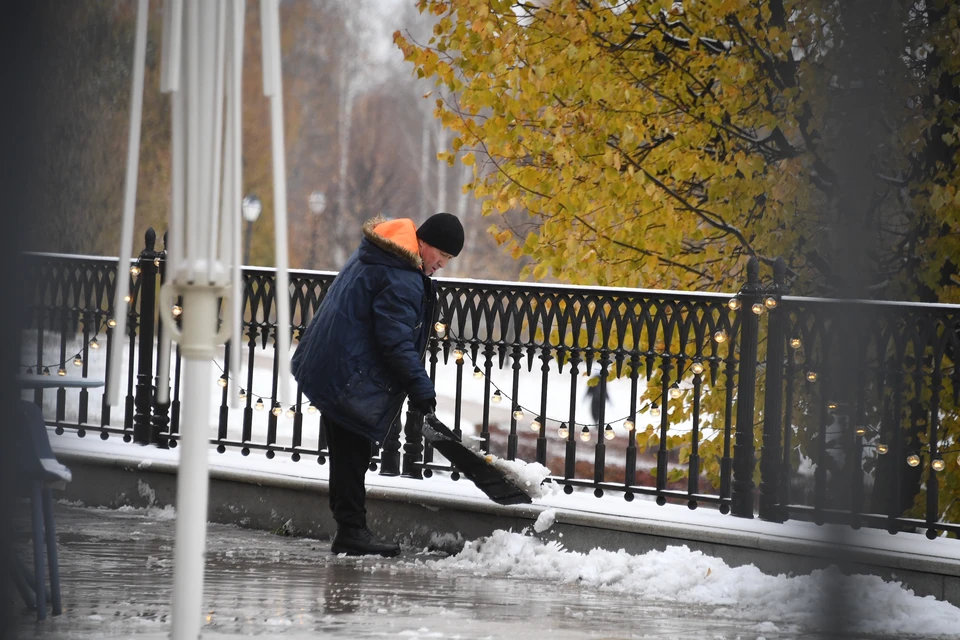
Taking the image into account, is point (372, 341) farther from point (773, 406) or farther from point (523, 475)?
point (773, 406)

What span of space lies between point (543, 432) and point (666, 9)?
13.5ft

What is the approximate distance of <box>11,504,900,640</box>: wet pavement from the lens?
4.64 metres

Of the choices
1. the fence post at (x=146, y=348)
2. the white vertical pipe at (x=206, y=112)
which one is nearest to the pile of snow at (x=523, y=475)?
the fence post at (x=146, y=348)

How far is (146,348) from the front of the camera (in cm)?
803

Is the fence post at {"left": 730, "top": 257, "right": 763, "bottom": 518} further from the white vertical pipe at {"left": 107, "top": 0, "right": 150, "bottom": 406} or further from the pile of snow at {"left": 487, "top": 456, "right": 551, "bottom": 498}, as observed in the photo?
the white vertical pipe at {"left": 107, "top": 0, "right": 150, "bottom": 406}

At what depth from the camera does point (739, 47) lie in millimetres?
9242

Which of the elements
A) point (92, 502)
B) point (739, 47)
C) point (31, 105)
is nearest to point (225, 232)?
point (31, 105)

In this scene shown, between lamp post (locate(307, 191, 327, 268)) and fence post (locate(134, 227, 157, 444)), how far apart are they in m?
27.6

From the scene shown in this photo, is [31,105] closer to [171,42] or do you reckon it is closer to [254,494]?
[171,42]

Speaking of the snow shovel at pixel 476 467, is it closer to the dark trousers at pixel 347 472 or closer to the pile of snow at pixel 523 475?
the pile of snow at pixel 523 475

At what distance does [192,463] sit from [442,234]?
141 inches

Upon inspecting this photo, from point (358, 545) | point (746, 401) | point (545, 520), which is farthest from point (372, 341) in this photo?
point (746, 401)

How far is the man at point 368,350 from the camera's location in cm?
591

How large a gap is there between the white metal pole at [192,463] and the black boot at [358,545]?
363 cm
